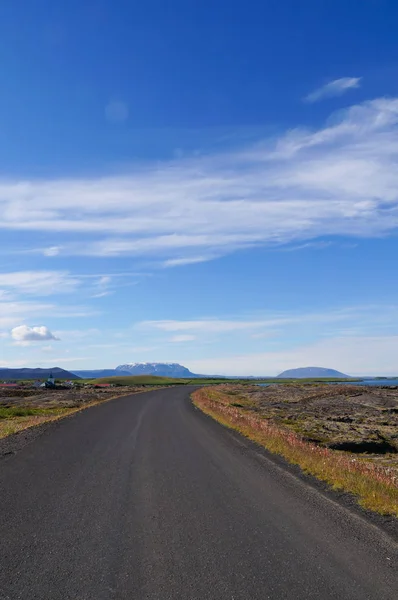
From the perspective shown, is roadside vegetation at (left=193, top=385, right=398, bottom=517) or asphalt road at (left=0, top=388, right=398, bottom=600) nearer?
asphalt road at (left=0, top=388, right=398, bottom=600)

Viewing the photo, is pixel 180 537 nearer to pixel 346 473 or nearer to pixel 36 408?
pixel 346 473

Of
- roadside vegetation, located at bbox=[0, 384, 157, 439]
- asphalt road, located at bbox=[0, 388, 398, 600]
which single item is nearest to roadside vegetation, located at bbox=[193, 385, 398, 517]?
asphalt road, located at bbox=[0, 388, 398, 600]

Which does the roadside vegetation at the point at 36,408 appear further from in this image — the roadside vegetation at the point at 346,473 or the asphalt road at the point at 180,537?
the roadside vegetation at the point at 346,473

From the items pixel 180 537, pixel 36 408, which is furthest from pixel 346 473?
pixel 36 408

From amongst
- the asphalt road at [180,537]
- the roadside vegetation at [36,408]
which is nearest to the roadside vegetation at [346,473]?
the asphalt road at [180,537]

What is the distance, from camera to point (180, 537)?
9172 mm

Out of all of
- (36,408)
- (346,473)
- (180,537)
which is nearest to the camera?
(180,537)

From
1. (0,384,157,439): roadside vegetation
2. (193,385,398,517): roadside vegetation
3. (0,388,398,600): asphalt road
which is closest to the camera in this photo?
(0,388,398,600): asphalt road

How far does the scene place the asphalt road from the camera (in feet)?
23.0

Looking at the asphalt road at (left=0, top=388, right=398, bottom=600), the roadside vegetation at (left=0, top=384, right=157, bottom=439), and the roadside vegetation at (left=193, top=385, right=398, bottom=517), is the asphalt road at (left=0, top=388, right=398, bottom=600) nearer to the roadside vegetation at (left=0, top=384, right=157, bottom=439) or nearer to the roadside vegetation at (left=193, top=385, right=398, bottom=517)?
the roadside vegetation at (left=193, top=385, right=398, bottom=517)

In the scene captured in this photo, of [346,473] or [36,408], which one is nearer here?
[346,473]

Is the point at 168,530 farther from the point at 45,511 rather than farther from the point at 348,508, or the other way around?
the point at 348,508

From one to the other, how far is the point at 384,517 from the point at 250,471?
5.70 metres

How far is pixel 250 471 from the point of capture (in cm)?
1563
